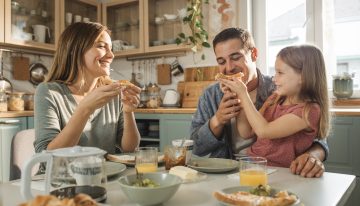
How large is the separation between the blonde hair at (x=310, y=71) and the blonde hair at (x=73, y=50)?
0.94 meters

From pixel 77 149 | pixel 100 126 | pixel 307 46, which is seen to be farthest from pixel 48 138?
pixel 307 46

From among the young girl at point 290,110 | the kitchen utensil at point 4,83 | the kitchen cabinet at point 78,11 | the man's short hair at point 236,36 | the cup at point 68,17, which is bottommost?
the young girl at point 290,110

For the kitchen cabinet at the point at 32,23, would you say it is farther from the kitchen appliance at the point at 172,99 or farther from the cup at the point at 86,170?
the cup at the point at 86,170

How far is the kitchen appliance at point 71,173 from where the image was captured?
71cm

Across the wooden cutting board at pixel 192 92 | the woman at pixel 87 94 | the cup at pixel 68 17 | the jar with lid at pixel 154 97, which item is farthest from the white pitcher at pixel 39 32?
the woman at pixel 87 94

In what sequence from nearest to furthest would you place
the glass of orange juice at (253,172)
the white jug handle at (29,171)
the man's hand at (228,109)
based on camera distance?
1. the white jug handle at (29,171)
2. the glass of orange juice at (253,172)
3. the man's hand at (228,109)

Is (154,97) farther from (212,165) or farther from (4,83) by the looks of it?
(212,165)

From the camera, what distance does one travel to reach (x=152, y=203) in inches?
29.9

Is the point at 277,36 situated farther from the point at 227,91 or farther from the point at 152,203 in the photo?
the point at 152,203

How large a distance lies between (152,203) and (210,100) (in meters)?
1.05

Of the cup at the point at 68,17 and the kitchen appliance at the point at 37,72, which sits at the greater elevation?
the cup at the point at 68,17

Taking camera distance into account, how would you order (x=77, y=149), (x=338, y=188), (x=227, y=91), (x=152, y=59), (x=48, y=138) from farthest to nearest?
(x=152, y=59) → (x=227, y=91) → (x=48, y=138) → (x=338, y=188) → (x=77, y=149)

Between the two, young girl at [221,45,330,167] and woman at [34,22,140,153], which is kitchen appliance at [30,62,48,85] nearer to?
woman at [34,22,140,153]

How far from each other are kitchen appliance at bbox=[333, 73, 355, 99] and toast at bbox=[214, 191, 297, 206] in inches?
86.6
